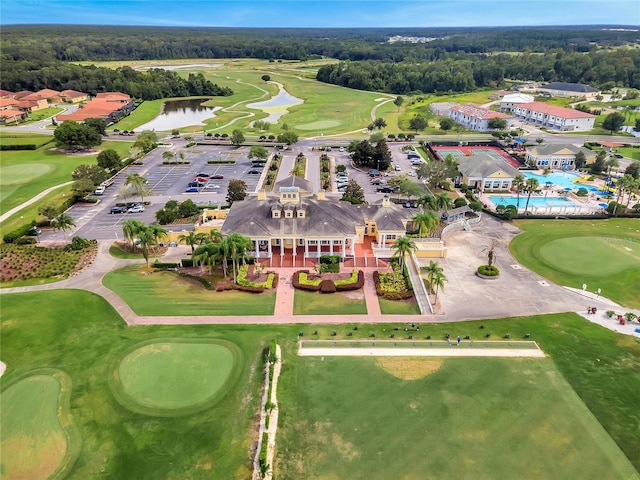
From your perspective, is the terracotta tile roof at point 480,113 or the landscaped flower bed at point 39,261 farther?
the terracotta tile roof at point 480,113

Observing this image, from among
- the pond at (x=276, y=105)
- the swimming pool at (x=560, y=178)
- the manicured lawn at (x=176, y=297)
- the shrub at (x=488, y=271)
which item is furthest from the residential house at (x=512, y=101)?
the manicured lawn at (x=176, y=297)

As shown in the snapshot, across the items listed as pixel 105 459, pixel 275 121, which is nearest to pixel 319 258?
pixel 105 459

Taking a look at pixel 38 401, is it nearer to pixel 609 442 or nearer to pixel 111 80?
pixel 609 442

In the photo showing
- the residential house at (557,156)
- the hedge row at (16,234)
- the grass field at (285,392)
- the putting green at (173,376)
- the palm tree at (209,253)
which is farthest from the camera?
the residential house at (557,156)

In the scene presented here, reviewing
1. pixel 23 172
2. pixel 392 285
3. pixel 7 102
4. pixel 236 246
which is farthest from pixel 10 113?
pixel 392 285

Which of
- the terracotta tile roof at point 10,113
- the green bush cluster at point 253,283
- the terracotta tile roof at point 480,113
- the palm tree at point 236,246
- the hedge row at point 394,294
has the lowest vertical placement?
the hedge row at point 394,294

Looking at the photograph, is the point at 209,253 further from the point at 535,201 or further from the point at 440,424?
the point at 535,201

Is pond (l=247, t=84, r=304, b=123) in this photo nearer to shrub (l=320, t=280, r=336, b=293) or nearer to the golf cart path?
the golf cart path

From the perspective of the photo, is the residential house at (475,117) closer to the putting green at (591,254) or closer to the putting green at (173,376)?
the putting green at (591,254)

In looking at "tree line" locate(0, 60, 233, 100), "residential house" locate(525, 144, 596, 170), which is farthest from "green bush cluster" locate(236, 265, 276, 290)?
"tree line" locate(0, 60, 233, 100)
